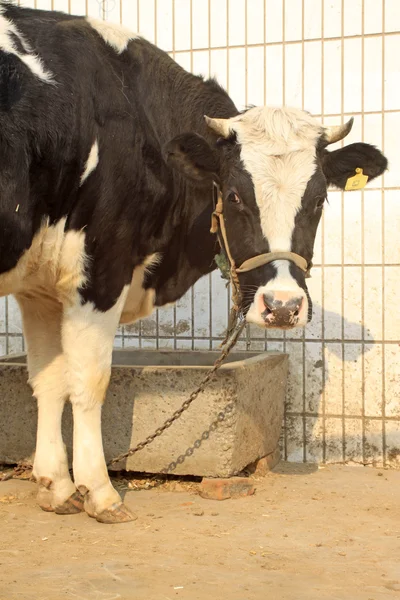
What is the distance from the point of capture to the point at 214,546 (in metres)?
4.18

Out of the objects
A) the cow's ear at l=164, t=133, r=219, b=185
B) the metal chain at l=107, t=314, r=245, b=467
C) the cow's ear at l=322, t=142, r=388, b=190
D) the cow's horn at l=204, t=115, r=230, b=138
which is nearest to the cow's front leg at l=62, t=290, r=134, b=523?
the metal chain at l=107, t=314, r=245, b=467

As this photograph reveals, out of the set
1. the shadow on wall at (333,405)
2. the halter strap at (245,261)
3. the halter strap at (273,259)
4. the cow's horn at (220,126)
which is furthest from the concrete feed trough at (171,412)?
the cow's horn at (220,126)

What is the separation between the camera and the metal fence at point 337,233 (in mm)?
6047

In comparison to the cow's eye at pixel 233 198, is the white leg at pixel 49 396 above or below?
below

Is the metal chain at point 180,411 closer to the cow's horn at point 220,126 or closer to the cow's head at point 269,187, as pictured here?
the cow's head at point 269,187

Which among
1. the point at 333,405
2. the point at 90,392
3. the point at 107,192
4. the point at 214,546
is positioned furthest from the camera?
the point at 333,405

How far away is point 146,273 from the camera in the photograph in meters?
5.18

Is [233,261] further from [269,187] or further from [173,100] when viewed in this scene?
[173,100]

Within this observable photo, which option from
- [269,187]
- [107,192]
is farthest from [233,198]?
[107,192]

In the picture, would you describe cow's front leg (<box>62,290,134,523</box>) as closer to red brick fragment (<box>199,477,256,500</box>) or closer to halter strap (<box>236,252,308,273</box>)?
red brick fragment (<box>199,477,256,500</box>)

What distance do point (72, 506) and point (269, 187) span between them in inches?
79.2

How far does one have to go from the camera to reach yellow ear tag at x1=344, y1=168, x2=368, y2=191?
500 cm

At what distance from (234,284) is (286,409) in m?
1.83

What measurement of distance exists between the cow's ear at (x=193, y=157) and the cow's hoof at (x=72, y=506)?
1.84 metres
